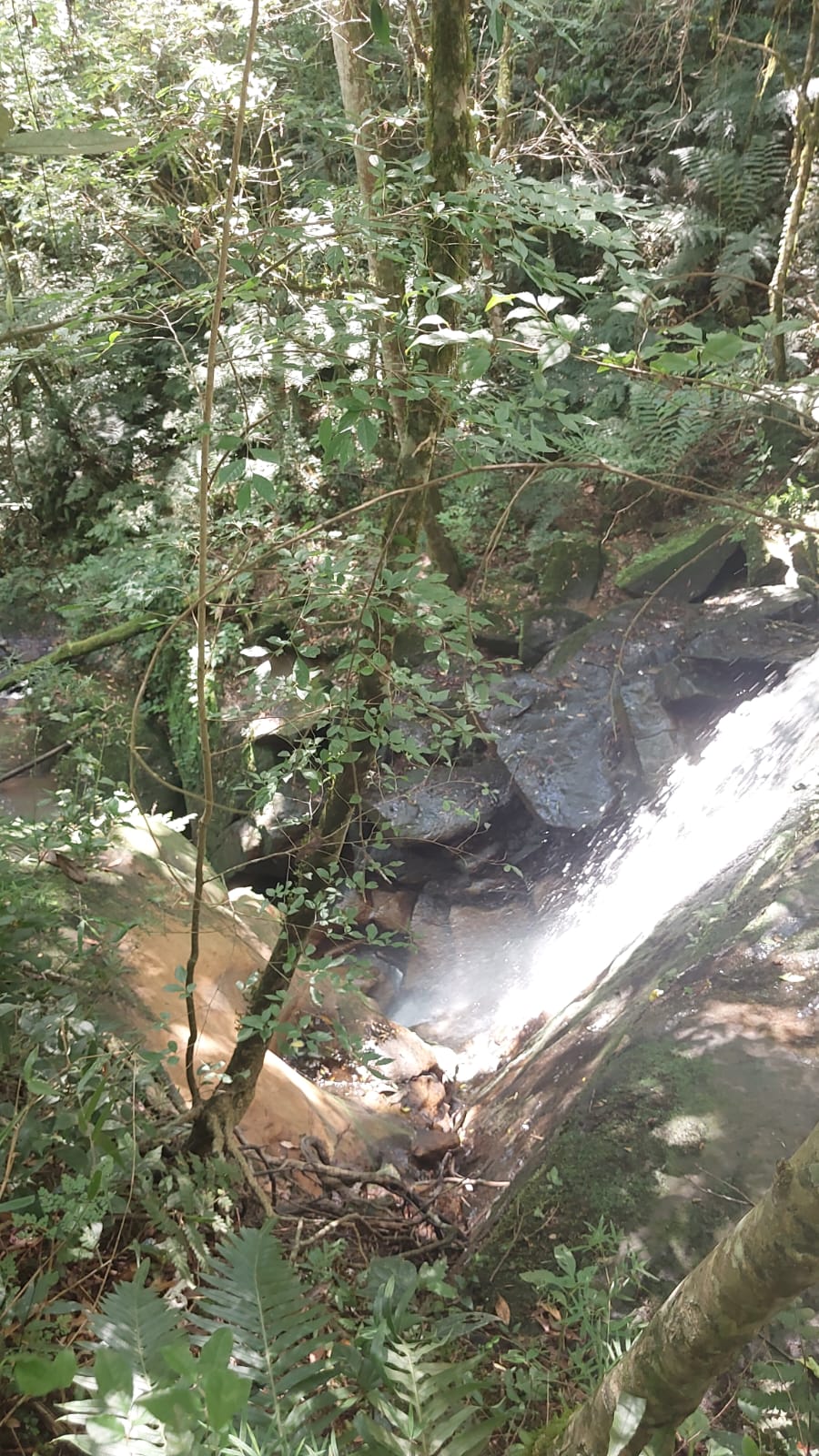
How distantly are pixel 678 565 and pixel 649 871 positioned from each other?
3.06m

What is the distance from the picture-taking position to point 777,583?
7.29 m

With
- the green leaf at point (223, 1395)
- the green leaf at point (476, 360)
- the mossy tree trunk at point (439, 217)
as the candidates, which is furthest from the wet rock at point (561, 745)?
the green leaf at point (223, 1395)

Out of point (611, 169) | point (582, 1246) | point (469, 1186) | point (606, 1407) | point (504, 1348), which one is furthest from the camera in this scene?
Answer: point (611, 169)

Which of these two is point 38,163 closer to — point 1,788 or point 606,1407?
point 1,788

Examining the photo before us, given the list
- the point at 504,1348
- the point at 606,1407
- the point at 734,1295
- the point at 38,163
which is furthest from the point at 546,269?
the point at 38,163

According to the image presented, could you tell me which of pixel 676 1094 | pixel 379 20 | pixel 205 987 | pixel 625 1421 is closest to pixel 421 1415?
pixel 625 1421

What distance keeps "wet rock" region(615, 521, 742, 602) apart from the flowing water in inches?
54.2

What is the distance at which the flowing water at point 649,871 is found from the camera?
536 centimetres

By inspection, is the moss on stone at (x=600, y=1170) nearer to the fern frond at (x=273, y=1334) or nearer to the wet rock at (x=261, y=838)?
the fern frond at (x=273, y=1334)

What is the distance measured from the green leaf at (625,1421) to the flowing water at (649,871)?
373 centimetres

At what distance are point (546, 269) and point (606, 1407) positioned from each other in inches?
94.3

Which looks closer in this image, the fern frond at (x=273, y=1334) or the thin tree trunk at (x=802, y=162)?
the fern frond at (x=273, y=1334)

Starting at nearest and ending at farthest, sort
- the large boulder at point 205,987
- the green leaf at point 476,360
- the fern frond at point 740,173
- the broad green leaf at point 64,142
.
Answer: the broad green leaf at point 64,142 → the green leaf at point 476,360 → the large boulder at point 205,987 → the fern frond at point 740,173

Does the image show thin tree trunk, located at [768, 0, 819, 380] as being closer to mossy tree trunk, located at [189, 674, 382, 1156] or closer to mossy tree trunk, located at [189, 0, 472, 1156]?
mossy tree trunk, located at [189, 0, 472, 1156]
